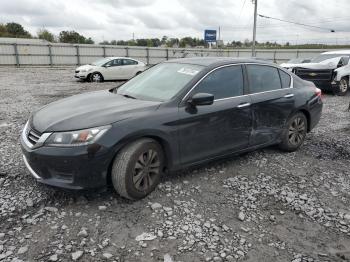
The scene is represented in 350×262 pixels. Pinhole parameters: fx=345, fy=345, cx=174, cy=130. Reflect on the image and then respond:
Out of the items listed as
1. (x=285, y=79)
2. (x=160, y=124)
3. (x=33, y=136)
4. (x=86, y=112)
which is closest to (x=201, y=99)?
(x=160, y=124)

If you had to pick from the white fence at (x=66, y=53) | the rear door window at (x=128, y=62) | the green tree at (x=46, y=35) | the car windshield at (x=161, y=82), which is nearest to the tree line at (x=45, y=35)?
the green tree at (x=46, y=35)

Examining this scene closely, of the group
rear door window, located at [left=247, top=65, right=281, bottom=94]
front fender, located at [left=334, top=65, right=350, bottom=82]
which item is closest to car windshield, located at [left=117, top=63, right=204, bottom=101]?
rear door window, located at [left=247, top=65, right=281, bottom=94]

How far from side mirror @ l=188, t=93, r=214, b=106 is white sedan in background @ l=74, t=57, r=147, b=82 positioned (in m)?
13.7

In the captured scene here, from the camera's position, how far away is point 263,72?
17.5ft

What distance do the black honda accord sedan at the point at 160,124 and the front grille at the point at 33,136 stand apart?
0.05 ft

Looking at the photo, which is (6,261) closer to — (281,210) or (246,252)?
(246,252)

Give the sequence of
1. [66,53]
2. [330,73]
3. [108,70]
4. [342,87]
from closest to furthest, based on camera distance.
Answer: [330,73] → [342,87] → [108,70] → [66,53]

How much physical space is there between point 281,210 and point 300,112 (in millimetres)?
2448

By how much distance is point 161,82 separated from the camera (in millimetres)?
4637

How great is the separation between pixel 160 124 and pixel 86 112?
83 cm

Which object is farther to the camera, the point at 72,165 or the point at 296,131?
the point at 296,131

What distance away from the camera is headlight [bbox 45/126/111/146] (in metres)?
3.47

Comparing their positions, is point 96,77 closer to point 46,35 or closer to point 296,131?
point 296,131

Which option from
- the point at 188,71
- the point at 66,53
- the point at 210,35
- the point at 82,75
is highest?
the point at 210,35
